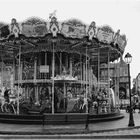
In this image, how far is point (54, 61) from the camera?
2175cm

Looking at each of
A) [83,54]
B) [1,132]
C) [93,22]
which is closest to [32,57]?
[83,54]

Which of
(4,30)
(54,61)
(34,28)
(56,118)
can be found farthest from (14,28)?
(56,118)

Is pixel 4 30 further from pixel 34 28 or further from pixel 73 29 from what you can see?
pixel 73 29

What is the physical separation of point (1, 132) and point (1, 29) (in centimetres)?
806

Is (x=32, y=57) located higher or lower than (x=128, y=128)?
higher

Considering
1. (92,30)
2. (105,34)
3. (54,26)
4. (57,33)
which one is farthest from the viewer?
(105,34)

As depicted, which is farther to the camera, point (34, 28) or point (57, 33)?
point (34, 28)

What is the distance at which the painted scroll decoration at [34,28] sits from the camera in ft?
56.7

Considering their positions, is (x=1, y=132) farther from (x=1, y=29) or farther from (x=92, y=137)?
(x=1, y=29)

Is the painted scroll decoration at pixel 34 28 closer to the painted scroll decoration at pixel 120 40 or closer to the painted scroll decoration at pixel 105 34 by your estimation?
the painted scroll decoration at pixel 105 34

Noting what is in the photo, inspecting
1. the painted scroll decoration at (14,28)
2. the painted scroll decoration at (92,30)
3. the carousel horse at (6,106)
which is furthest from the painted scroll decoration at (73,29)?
the carousel horse at (6,106)

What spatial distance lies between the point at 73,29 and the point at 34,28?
2516mm

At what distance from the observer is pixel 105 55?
2591 cm

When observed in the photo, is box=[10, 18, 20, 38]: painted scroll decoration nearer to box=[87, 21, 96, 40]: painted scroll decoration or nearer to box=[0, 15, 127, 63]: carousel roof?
box=[0, 15, 127, 63]: carousel roof
